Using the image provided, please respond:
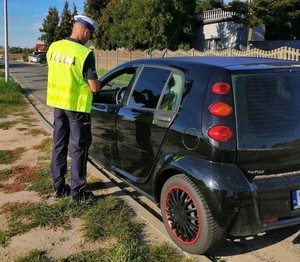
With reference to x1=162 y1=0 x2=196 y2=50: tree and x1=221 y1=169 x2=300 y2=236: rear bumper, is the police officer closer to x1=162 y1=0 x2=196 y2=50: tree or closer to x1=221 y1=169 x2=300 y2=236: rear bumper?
x1=221 y1=169 x2=300 y2=236: rear bumper

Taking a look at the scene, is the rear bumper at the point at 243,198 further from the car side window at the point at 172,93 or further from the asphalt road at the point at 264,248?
the car side window at the point at 172,93

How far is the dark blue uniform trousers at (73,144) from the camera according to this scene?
4078 millimetres

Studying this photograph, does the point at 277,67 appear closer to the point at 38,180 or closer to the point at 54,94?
the point at 54,94

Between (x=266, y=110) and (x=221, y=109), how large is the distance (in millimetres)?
375

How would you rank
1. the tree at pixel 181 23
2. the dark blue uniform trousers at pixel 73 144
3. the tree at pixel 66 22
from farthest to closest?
the tree at pixel 66 22 → the tree at pixel 181 23 → the dark blue uniform trousers at pixel 73 144

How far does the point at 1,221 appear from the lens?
12.9ft

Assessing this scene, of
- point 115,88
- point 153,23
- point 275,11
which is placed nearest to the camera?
point 115,88

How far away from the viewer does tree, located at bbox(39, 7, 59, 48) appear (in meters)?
63.1

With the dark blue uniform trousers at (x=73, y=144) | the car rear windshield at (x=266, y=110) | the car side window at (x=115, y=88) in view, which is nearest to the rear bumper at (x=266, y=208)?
the car rear windshield at (x=266, y=110)

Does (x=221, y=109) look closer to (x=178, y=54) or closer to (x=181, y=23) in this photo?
(x=178, y=54)

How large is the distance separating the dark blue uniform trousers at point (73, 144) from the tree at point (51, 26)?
60968 millimetres

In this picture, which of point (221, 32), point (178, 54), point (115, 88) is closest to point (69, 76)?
point (115, 88)

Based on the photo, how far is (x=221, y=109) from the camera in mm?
3129

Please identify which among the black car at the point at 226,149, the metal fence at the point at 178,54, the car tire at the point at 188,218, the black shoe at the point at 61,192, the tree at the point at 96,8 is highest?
the tree at the point at 96,8
